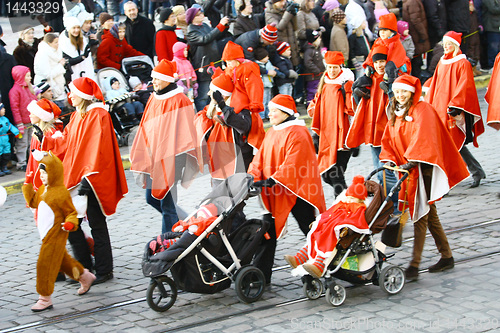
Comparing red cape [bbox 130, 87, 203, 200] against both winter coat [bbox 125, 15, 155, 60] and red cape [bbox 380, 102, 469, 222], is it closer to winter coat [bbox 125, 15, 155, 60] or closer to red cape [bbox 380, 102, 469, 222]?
red cape [bbox 380, 102, 469, 222]

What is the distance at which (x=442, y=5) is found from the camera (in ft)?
50.4

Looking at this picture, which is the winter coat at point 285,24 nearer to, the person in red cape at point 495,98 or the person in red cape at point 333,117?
the person in red cape at point 333,117

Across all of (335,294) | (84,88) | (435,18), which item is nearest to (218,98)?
(84,88)

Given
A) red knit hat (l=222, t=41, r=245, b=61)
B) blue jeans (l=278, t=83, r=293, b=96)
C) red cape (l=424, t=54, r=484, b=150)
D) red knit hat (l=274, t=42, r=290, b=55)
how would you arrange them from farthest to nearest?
blue jeans (l=278, t=83, r=293, b=96) → red knit hat (l=274, t=42, r=290, b=55) → red cape (l=424, t=54, r=484, b=150) → red knit hat (l=222, t=41, r=245, b=61)

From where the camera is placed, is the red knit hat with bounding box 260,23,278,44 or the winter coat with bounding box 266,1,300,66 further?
the winter coat with bounding box 266,1,300,66

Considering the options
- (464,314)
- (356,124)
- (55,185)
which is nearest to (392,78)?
(356,124)

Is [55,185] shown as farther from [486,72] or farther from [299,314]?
[486,72]

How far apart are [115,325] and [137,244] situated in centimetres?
233

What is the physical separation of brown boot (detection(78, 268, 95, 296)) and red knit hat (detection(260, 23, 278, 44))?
268 inches

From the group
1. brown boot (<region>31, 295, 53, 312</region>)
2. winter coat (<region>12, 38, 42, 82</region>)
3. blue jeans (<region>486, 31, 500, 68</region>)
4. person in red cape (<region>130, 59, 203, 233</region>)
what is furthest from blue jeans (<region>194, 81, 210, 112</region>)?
blue jeans (<region>486, 31, 500, 68</region>)

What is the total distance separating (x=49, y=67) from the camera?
37.5 feet

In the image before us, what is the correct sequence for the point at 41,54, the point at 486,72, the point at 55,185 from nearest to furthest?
the point at 55,185 → the point at 41,54 → the point at 486,72

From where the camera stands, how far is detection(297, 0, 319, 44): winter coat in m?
13.6

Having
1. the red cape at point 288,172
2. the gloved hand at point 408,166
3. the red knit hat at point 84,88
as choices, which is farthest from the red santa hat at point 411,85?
the red knit hat at point 84,88
